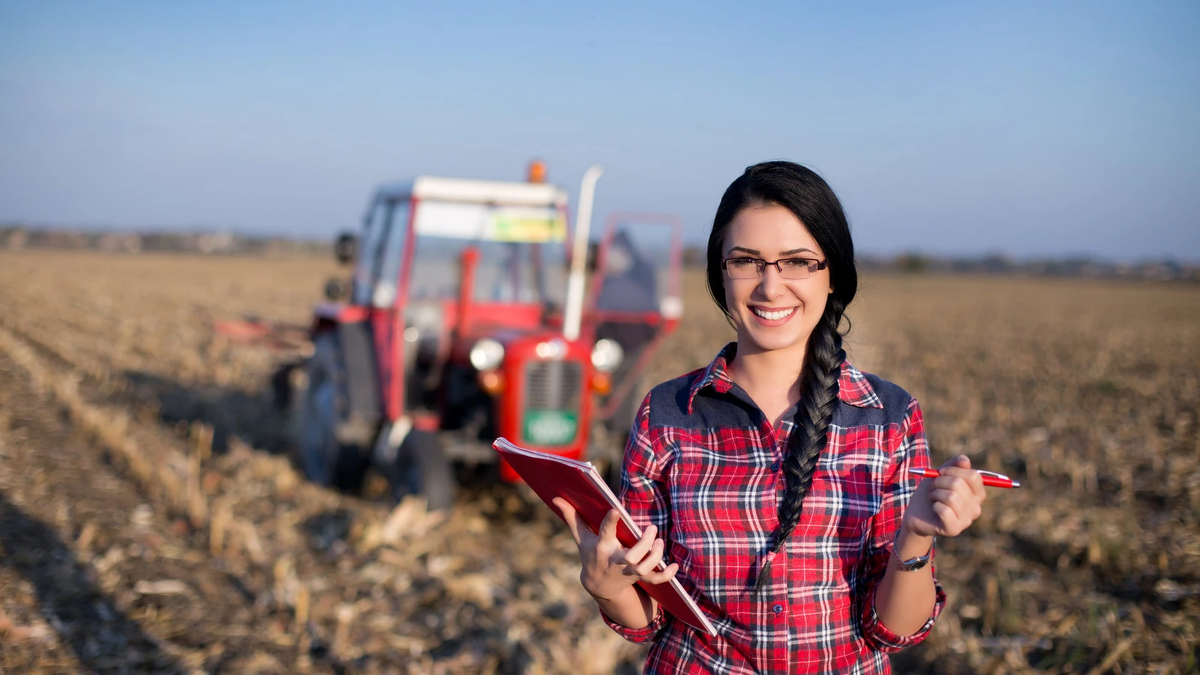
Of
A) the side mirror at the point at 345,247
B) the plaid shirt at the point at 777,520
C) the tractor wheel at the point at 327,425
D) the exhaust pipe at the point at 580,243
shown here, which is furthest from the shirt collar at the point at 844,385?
the side mirror at the point at 345,247

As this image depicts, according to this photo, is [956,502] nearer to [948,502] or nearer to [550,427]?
[948,502]

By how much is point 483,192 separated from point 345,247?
1.38 m

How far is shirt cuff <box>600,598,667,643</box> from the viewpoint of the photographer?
1862 millimetres

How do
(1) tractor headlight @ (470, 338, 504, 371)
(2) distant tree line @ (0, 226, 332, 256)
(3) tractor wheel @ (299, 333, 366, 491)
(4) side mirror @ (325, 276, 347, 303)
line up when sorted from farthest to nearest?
(2) distant tree line @ (0, 226, 332, 256) → (4) side mirror @ (325, 276, 347, 303) → (3) tractor wheel @ (299, 333, 366, 491) → (1) tractor headlight @ (470, 338, 504, 371)

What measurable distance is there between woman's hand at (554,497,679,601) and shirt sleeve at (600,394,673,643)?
0.34 feet

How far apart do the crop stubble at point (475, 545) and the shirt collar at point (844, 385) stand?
0.96 ft

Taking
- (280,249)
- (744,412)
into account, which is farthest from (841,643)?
(280,249)

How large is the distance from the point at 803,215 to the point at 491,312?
4.82m

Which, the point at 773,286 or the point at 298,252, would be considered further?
the point at 298,252

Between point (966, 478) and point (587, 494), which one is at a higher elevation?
point (966, 478)

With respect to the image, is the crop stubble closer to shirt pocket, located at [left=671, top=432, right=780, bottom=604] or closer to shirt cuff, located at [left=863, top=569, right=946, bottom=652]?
shirt pocket, located at [left=671, top=432, right=780, bottom=604]

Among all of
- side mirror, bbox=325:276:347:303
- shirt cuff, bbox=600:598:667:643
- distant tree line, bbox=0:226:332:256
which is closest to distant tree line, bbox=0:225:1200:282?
distant tree line, bbox=0:226:332:256

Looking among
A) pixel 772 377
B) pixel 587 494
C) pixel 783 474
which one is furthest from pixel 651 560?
pixel 772 377

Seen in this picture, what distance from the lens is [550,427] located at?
5738mm
